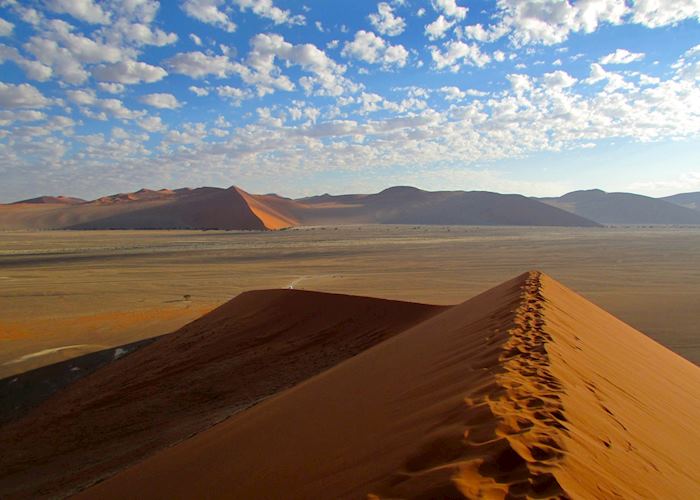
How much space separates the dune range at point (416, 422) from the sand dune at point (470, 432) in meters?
0.01

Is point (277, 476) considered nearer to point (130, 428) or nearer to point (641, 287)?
point (130, 428)

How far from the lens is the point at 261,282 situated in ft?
74.7

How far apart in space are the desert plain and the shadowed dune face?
9.16 ft

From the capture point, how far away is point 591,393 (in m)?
3.61

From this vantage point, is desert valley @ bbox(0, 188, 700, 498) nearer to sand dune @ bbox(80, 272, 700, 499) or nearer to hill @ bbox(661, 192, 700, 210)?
sand dune @ bbox(80, 272, 700, 499)

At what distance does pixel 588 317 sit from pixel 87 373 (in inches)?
365

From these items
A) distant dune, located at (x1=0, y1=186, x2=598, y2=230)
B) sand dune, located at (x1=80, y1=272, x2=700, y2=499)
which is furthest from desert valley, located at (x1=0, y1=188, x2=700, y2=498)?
distant dune, located at (x1=0, y1=186, x2=598, y2=230)

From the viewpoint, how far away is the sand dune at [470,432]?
2.35 metres

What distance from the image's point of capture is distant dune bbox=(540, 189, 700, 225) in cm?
11619

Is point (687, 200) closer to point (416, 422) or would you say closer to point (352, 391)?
point (352, 391)

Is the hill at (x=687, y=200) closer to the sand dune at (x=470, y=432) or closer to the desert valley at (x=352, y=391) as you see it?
the desert valley at (x=352, y=391)

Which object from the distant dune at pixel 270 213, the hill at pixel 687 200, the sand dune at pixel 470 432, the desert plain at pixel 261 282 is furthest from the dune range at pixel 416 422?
the hill at pixel 687 200

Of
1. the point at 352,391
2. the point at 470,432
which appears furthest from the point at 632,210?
the point at 470,432

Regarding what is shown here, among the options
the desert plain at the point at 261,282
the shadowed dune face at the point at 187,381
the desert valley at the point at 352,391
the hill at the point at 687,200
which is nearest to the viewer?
the desert valley at the point at 352,391
